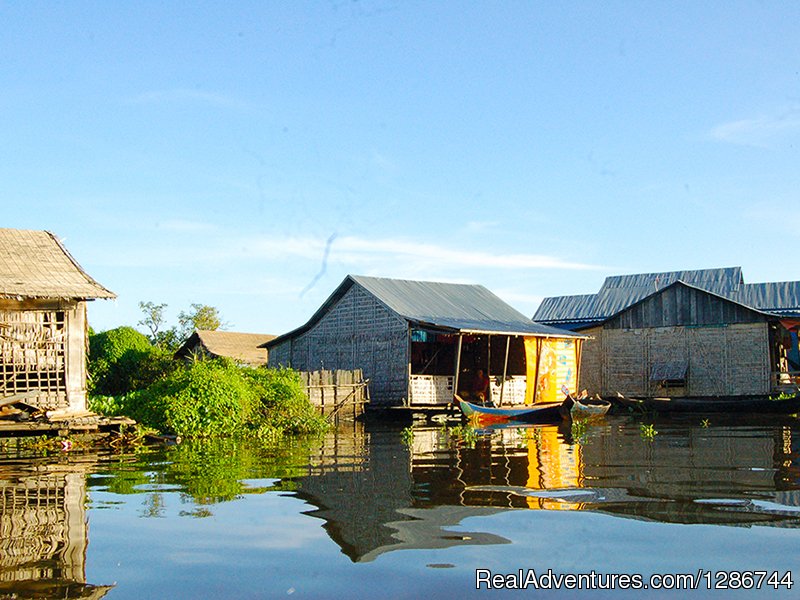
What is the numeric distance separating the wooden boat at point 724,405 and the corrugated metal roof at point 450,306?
3.96 meters

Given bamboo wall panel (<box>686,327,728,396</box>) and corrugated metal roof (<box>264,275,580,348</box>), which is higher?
corrugated metal roof (<box>264,275,580,348</box>)

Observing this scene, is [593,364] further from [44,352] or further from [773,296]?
[44,352]

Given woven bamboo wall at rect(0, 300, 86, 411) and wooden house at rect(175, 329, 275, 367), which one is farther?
wooden house at rect(175, 329, 275, 367)

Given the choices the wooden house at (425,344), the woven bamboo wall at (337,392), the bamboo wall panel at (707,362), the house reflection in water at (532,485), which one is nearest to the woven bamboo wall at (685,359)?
the bamboo wall panel at (707,362)

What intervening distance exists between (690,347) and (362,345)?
45.7 ft

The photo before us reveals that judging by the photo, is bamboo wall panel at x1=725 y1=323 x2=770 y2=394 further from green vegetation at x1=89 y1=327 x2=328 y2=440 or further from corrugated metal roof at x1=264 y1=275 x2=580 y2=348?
green vegetation at x1=89 y1=327 x2=328 y2=440

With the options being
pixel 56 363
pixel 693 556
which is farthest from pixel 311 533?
pixel 56 363

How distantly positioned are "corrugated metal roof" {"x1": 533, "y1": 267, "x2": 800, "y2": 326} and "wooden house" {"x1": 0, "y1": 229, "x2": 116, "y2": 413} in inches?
1060

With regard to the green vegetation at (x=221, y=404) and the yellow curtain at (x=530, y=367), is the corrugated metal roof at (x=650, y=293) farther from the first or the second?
the green vegetation at (x=221, y=404)

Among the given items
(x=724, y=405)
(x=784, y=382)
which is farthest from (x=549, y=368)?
(x=784, y=382)

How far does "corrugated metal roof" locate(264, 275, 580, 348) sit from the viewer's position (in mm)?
27438

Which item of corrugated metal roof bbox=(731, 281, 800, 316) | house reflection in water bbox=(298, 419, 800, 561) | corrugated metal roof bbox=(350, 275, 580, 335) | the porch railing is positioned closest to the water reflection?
house reflection in water bbox=(298, 419, 800, 561)

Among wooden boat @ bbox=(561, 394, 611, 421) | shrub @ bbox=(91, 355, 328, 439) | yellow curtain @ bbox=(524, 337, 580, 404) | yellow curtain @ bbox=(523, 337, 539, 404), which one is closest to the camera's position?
shrub @ bbox=(91, 355, 328, 439)

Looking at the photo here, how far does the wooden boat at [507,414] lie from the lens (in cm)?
2319
